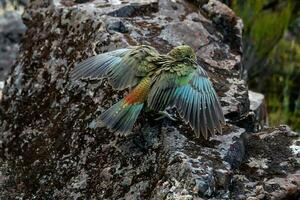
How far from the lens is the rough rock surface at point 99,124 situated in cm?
318

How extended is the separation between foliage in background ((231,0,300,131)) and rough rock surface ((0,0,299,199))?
1.84 meters

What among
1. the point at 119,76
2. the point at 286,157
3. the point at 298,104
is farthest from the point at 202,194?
the point at 298,104

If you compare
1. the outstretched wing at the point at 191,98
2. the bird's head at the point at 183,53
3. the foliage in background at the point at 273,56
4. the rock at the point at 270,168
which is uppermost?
the bird's head at the point at 183,53

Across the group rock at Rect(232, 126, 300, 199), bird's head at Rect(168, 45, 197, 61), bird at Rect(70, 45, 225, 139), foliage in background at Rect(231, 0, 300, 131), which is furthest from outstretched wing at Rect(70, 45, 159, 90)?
foliage in background at Rect(231, 0, 300, 131)

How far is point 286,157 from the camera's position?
3346 mm

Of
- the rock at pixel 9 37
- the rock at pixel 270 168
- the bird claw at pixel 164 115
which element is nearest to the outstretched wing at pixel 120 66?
the bird claw at pixel 164 115

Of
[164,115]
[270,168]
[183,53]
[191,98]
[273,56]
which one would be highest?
[183,53]

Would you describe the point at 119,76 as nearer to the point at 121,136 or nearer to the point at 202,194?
the point at 121,136

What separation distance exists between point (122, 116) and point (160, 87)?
0.23 meters

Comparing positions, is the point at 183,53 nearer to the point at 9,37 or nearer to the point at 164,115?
the point at 164,115

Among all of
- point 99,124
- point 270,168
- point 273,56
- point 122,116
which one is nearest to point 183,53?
point 122,116

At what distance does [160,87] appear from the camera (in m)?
3.34

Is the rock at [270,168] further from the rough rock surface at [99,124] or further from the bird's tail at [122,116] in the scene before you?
the bird's tail at [122,116]

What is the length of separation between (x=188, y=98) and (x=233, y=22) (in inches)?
54.4
